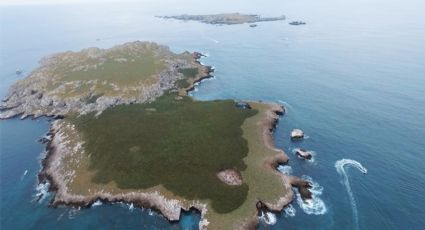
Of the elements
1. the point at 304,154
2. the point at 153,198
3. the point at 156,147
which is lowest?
the point at 153,198

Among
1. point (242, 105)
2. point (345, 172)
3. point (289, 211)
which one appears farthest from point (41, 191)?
point (345, 172)

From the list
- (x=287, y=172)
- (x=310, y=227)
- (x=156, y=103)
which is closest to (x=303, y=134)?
(x=287, y=172)

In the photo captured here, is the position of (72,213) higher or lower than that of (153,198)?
lower

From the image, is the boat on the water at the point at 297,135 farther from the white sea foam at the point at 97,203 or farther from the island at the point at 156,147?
the white sea foam at the point at 97,203

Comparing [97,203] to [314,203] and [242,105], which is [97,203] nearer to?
[314,203]

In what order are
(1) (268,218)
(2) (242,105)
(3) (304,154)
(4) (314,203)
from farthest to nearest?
(2) (242,105) → (3) (304,154) → (4) (314,203) → (1) (268,218)

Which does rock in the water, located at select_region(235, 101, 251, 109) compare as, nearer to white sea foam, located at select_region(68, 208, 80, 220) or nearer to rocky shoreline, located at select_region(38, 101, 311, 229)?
rocky shoreline, located at select_region(38, 101, 311, 229)

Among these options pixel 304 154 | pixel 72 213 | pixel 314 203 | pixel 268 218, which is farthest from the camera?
pixel 304 154
